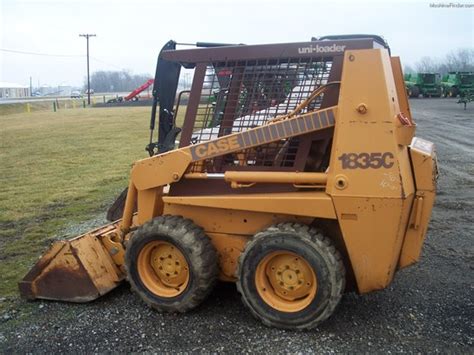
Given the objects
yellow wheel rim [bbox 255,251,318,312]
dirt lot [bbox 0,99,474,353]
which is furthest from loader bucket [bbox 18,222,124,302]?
yellow wheel rim [bbox 255,251,318,312]

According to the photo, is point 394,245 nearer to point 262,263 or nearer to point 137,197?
point 262,263

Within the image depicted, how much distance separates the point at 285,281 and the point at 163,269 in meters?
1.05

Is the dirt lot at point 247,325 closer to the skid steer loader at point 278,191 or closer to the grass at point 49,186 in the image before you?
the skid steer loader at point 278,191

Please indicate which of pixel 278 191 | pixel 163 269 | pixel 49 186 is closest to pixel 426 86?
pixel 49 186

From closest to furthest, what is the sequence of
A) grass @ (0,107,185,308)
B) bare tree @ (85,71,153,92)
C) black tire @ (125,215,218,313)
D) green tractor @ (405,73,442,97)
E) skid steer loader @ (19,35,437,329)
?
skid steer loader @ (19,35,437,329) < black tire @ (125,215,218,313) < grass @ (0,107,185,308) < green tractor @ (405,73,442,97) < bare tree @ (85,71,153,92)

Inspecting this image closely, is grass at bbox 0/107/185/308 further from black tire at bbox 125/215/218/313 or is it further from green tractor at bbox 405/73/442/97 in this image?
green tractor at bbox 405/73/442/97

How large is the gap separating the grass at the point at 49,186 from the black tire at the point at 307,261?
2412 mm

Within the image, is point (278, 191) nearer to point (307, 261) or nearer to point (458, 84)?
Result: point (307, 261)

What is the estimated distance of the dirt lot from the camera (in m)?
3.76

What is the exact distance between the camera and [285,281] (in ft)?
13.0

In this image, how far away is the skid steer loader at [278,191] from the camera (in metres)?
3.69

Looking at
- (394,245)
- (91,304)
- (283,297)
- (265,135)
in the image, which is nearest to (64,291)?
(91,304)

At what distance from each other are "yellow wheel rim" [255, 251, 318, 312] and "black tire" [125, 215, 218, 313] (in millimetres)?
437

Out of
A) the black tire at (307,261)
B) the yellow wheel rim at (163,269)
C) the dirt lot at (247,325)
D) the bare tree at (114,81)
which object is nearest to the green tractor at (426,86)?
the dirt lot at (247,325)
